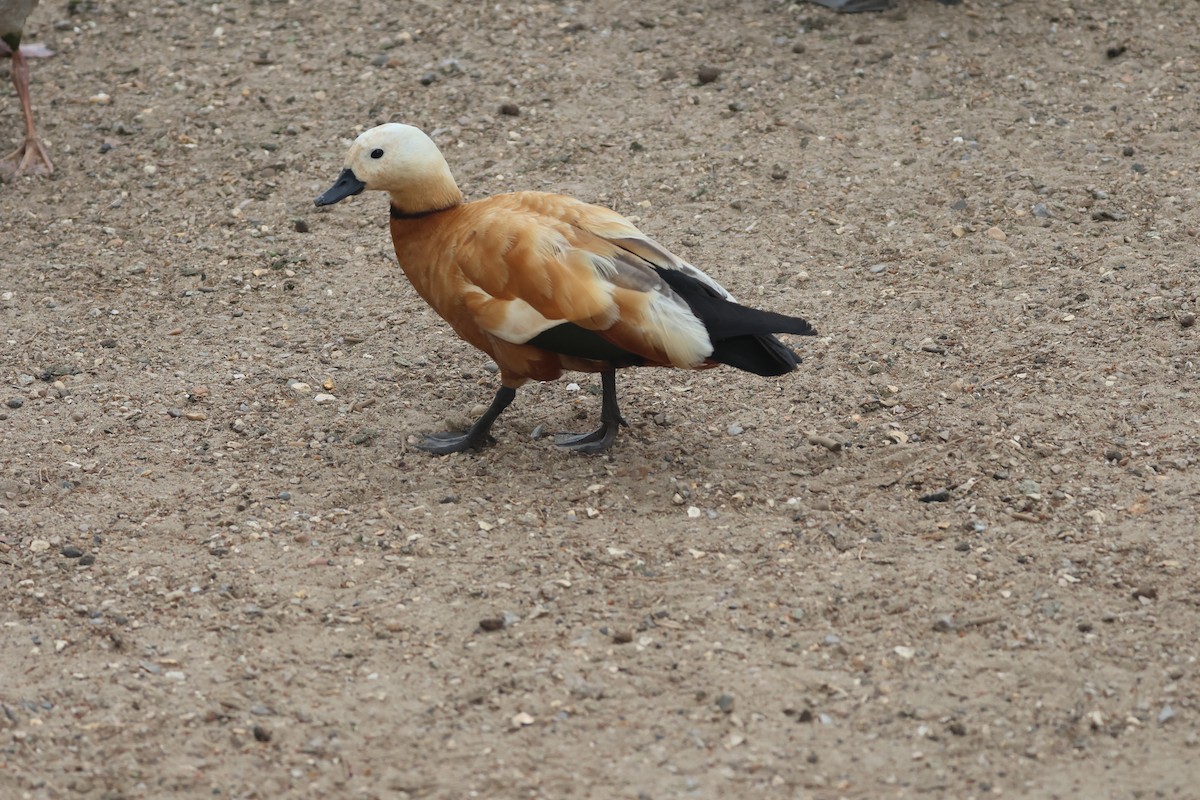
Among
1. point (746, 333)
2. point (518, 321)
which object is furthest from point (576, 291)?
point (746, 333)

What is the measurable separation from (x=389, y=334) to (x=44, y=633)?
2.04 m

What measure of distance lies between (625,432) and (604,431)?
12 cm

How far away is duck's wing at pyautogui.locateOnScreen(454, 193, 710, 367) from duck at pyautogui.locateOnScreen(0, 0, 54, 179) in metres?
3.27

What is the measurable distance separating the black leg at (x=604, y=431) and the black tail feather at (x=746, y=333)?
0.49 m

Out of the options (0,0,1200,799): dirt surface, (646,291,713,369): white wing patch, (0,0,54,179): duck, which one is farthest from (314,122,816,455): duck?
(0,0,54,179): duck

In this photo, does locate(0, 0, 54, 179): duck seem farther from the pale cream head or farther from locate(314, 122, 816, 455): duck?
the pale cream head

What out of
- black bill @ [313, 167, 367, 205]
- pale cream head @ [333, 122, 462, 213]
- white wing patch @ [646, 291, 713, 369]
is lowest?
white wing patch @ [646, 291, 713, 369]

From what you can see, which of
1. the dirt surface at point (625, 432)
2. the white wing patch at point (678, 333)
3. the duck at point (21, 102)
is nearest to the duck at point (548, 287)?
the white wing patch at point (678, 333)

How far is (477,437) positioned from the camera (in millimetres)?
4695

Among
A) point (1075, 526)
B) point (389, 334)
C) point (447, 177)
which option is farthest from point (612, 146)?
point (1075, 526)

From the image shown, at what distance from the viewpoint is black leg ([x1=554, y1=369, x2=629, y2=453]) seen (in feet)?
15.3

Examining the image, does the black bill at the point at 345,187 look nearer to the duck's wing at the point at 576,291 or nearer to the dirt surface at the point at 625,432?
the duck's wing at the point at 576,291

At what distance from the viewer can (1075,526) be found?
4168 mm

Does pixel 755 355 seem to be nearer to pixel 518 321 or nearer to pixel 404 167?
pixel 518 321
